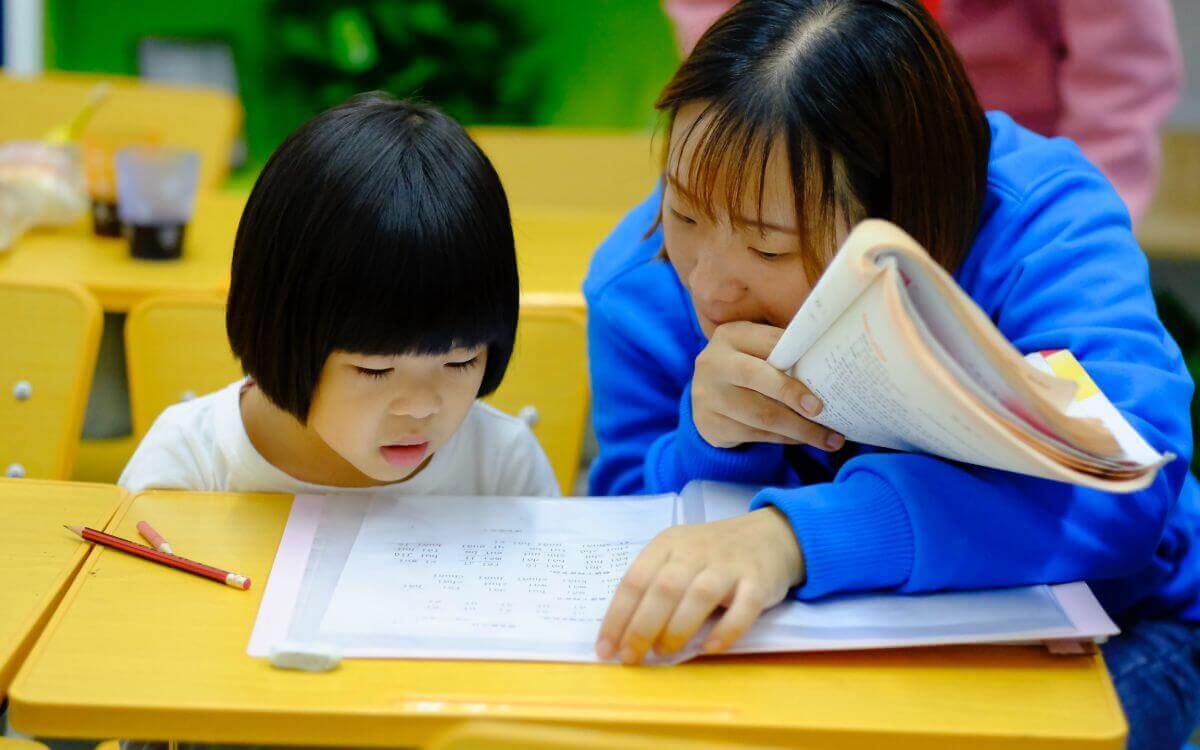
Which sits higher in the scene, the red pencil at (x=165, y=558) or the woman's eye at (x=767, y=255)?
the woman's eye at (x=767, y=255)

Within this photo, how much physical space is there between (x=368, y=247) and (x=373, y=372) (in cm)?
11

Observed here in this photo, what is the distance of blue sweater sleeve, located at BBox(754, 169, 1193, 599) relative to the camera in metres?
0.93

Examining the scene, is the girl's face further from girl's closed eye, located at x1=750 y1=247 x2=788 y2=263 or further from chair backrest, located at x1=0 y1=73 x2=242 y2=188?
chair backrest, located at x1=0 y1=73 x2=242 y2=188

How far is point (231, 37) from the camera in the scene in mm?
4223

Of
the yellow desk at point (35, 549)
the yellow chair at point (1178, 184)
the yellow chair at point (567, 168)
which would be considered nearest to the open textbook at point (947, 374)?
the yellow desk at point (35, 549)

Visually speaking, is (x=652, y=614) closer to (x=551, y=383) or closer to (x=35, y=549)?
(x=35, y=549)

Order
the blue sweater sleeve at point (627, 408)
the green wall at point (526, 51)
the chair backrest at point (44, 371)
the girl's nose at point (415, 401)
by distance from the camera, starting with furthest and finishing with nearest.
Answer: the green wall at point (526, 51) < the chair backrest at point (44, 371) < the blue sweater sleeve at point (627, 408) < the girl's nose at point (415, 401)

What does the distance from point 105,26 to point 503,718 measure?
3.98 metres

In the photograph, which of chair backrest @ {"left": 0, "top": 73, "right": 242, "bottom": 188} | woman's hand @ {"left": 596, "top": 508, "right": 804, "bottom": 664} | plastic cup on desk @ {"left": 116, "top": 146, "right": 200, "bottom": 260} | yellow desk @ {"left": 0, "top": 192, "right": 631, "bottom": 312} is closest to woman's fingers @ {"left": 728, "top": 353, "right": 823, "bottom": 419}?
woman's hand @ {"left": 596, "top": 508, "right": 804, "bottom": 664}

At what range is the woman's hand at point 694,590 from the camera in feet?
2.87

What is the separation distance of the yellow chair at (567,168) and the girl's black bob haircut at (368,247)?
1576 millimetres

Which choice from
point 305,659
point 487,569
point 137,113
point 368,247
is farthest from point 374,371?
point 137,113

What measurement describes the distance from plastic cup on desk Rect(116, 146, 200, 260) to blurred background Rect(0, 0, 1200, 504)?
0.01 meters

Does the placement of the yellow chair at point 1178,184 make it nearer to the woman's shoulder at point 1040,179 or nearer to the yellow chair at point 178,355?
the woman's shoulder at point 1040,179
